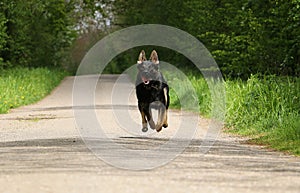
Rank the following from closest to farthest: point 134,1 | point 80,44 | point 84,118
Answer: point 84,118, point 134,1, point 80,44

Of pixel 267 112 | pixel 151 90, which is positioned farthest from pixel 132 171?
pixel 267 112

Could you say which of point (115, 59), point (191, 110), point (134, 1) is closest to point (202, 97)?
point (191, 110)

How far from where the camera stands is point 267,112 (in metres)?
17.5

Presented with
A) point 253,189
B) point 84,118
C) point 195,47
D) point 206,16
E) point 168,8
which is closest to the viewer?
point 253,189

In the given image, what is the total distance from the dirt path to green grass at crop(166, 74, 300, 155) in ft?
2.38

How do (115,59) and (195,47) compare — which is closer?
(195,47)

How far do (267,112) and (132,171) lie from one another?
852 centimetres

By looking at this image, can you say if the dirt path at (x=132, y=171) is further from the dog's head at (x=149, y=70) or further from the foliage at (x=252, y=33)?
the foliage at (x=252, y=33)

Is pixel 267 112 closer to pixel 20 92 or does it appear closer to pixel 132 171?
pixel 132 171

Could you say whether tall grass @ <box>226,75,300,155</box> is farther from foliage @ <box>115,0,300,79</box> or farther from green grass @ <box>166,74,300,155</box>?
foliage @ <box>115,0,300,79</box>

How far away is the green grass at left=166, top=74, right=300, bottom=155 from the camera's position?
47.7 feet

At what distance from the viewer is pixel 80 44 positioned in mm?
91875

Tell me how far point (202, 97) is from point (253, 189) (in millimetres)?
16951

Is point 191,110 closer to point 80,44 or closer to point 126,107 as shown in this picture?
point 126,107
